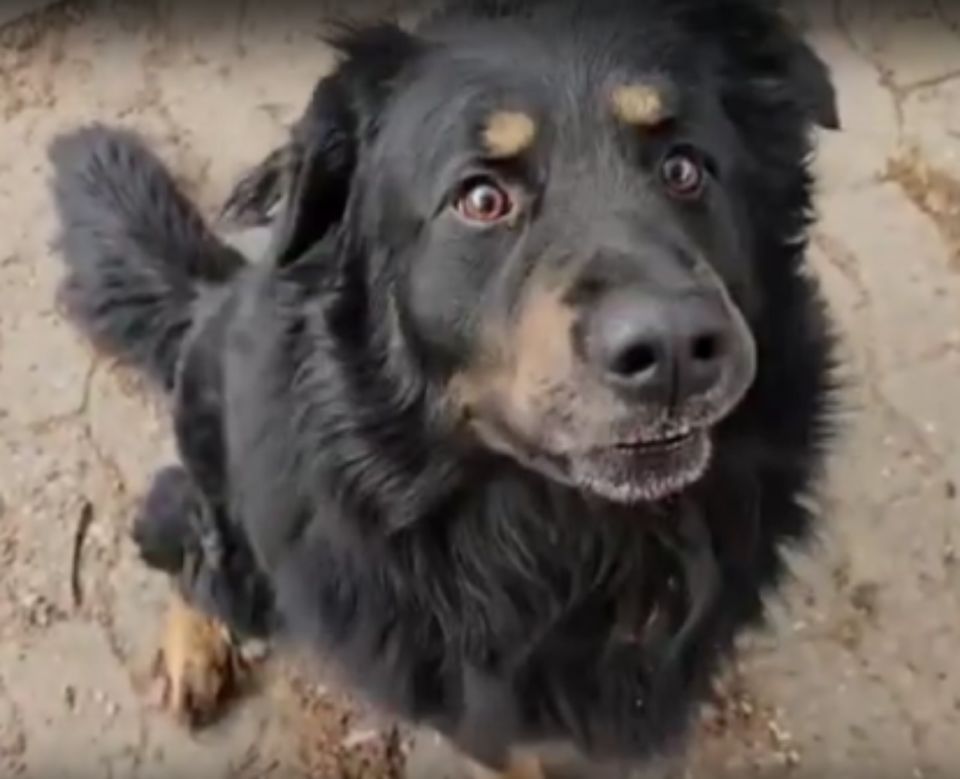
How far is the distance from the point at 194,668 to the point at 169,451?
42 cm

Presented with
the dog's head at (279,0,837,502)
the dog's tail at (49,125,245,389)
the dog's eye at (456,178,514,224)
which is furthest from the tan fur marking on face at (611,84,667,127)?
the dog's tail at (49,125,245,389)

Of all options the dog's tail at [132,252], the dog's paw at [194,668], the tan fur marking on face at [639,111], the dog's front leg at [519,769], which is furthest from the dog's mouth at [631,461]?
the dog's paw at [194,668]

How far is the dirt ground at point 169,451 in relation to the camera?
10.0 ft

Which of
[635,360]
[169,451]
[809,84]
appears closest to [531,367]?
[635,360]

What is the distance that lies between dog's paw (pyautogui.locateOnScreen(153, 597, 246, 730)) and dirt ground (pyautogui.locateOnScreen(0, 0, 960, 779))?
34mm

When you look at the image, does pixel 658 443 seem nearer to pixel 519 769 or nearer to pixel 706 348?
pixel 706 348

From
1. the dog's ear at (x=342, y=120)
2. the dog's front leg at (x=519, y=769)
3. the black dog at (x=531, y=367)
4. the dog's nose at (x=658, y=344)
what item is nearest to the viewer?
the dog's nose at (x=658, y=344)

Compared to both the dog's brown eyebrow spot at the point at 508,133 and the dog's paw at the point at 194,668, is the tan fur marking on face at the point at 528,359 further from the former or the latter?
the dog's paw at the point at 194,668

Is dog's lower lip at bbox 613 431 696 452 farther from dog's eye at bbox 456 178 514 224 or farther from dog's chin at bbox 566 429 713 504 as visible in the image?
dog's eye at bbox 456 178 514 224

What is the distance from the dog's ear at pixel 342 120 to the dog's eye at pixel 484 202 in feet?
0.63

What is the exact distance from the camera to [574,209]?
221 cm

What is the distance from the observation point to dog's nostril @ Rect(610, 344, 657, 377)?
2072 millimetres

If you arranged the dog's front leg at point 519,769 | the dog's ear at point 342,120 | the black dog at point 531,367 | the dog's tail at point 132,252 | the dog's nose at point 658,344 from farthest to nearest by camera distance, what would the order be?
the dog's tail at point 132,252 → the dog's front leg at point 519,769 → the dog's ear at point 342,120 → the black dog at point 531,367 → the dog's nose at point 658,344

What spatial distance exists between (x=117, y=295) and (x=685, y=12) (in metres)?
1.06
